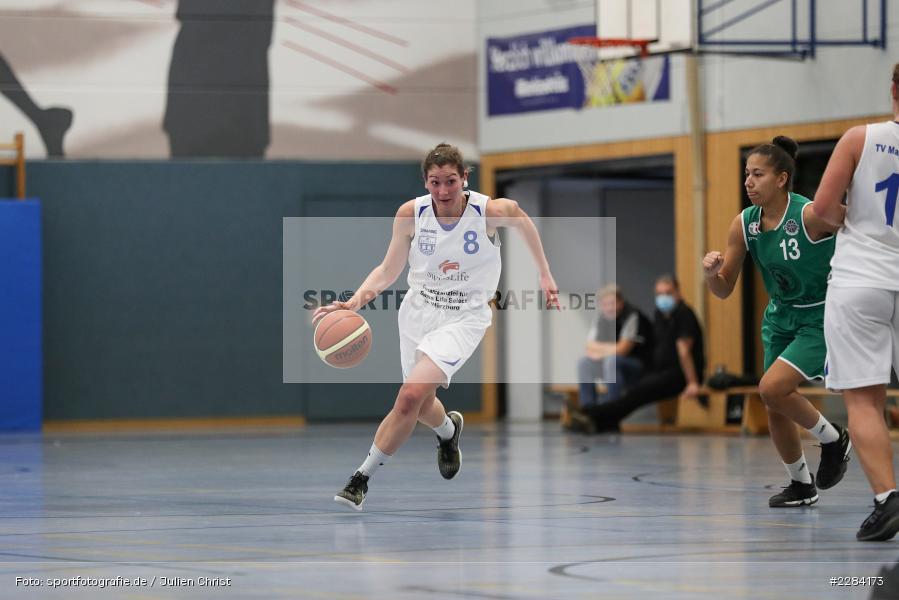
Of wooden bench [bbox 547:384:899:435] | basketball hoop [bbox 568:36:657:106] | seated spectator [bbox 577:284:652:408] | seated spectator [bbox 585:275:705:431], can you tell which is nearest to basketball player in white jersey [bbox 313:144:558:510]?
wooden bench [bbox 547:384:899:435]

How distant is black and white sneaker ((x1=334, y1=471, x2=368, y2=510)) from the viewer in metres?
7.93

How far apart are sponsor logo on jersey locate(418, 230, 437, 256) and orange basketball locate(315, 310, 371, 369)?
2.06ft

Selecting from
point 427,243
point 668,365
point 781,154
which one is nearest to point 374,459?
point 427,243

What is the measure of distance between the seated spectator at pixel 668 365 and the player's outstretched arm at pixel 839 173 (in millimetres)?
9417

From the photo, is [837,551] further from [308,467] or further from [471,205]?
[308,467]

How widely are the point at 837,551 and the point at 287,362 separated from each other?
12777 mm

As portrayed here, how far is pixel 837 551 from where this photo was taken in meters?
6.15

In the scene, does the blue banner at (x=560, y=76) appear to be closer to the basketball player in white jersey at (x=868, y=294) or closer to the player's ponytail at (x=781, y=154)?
the player's ponytail at (x=781, y=154)

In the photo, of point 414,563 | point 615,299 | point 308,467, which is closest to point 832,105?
point 615,299

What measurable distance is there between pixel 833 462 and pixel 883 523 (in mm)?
1821

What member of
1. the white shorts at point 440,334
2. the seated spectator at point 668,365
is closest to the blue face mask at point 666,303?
the seated spectator at point 668,365

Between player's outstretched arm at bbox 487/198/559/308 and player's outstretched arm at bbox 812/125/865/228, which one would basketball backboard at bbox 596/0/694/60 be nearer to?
player's outstretched arm at bbox 487/198/559/308

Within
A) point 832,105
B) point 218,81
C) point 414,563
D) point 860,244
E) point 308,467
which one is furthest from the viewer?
point 218,81

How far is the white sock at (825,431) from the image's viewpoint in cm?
805
